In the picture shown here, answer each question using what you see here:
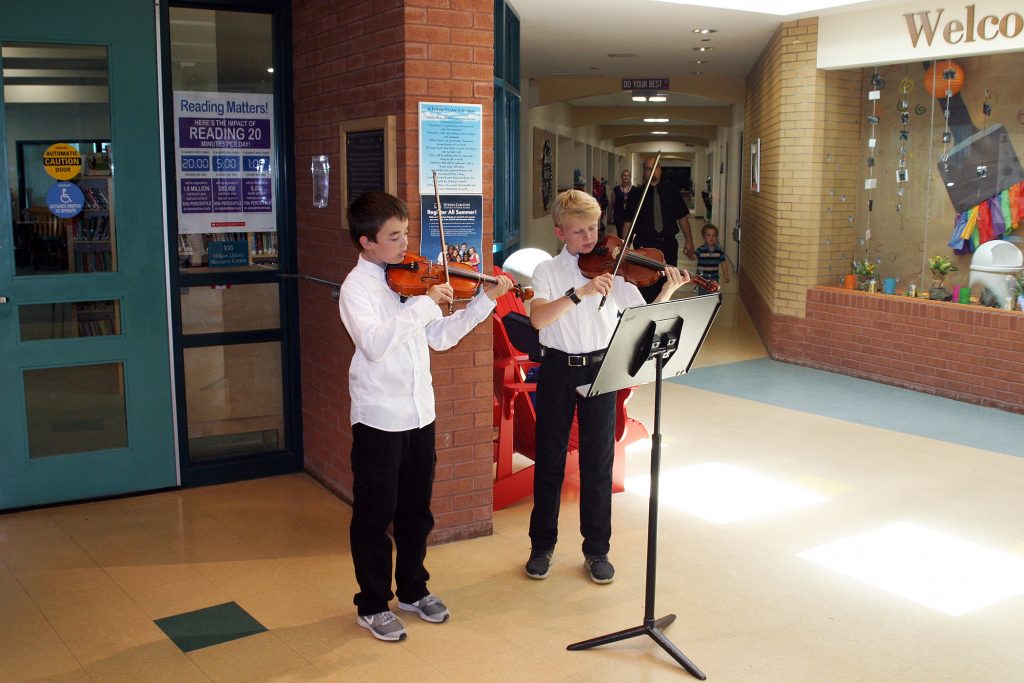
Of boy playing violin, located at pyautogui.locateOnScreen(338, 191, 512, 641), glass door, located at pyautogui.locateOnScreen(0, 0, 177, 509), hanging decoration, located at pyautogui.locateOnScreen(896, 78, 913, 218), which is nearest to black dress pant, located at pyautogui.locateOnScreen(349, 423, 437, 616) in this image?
boy playing violin, located at pyautogui.locateOnScreen(338, 191, 512, 641)

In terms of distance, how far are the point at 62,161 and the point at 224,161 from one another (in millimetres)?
814

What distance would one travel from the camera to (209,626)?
369 centimetres

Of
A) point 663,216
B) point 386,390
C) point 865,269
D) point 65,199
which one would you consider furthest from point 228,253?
point 865,269

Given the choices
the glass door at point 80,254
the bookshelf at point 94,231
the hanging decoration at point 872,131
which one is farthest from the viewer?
the hanging decoration at point 872,131

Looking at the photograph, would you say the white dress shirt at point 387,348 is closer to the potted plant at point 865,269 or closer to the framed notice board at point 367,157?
the framed notice board at point 367,157

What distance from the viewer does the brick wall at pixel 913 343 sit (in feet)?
24.2

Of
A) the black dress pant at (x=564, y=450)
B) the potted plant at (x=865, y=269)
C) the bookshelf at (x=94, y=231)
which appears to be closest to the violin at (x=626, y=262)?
the black dress pant at (x=564, y=450)

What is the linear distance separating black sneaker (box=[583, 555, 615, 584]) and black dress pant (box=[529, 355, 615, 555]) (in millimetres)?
28

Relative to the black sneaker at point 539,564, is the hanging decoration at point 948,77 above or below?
above

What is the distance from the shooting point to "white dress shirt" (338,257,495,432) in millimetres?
3318

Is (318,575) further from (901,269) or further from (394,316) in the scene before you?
(901,269)

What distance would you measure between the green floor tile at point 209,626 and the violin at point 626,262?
74.7 inches

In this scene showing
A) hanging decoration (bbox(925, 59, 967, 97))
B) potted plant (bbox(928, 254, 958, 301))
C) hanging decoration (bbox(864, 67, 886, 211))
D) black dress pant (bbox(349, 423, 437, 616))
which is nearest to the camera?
black dress pant (bbox(349, 423, 437, 616))

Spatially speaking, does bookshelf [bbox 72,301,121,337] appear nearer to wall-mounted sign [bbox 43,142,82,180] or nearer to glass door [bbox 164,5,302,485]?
glass door [bbox 164,5,302,485]
